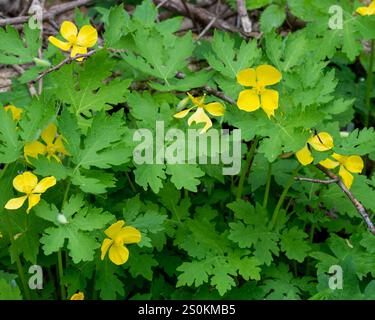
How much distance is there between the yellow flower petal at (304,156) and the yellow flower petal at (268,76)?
8.9 inches

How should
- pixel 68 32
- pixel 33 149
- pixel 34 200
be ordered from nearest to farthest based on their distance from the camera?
1. pixel 34 200
2. pixel 33 149
3. pixel 68 32

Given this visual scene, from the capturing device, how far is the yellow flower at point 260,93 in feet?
6.27

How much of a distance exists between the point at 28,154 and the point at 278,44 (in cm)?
90

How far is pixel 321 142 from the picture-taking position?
1979 mm

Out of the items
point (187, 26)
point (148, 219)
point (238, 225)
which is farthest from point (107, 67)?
point (187, 26)

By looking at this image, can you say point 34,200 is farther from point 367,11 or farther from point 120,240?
point 367,11

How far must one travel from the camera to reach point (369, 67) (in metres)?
2.85

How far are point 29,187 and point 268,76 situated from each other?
778mm

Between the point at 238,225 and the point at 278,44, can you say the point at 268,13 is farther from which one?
the point at 238,225

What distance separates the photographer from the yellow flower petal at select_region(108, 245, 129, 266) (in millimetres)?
1914

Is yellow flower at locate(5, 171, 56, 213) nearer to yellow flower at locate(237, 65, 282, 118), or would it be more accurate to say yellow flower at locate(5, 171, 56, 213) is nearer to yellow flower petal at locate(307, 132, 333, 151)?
yellow flower at locate(237, 65, 282, 118)

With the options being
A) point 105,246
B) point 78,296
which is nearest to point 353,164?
point 105,246

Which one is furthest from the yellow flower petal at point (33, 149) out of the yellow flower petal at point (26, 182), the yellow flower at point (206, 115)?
the yellow flower at point (206, 115)

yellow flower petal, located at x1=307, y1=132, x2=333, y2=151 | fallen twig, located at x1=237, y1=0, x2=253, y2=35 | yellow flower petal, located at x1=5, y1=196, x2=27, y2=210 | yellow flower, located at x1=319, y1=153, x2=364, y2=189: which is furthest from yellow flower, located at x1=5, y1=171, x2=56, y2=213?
fallen twig, located at x1=237, y1=0, x2=253, y2=35
